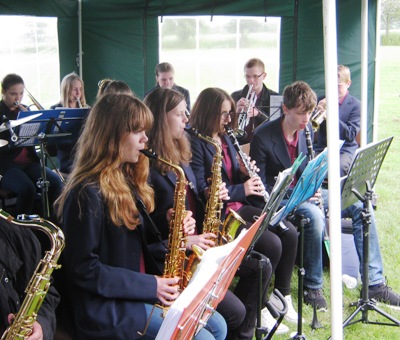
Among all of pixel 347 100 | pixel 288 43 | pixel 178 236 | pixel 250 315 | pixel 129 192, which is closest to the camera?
pixel 129 192

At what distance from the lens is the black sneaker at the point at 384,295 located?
169 inches

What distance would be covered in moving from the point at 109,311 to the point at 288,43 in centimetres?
622

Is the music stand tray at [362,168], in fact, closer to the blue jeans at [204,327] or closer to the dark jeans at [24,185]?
the blue jeans at [204,327]

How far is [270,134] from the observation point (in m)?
4.44

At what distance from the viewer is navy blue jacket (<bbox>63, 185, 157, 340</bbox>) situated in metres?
2.50

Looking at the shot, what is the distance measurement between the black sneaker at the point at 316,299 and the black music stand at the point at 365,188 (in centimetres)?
30

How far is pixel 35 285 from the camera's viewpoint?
2279mm

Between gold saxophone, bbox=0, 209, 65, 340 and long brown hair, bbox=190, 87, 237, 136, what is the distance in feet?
6.31

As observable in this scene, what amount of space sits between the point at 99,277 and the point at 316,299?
7.40ft

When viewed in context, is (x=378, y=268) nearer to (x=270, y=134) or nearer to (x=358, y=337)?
(x=358, y=337)

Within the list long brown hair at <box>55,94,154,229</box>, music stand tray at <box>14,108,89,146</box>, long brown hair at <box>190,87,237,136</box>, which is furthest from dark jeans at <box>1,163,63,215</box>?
long brown hair at <box>55,94,154,229</box>

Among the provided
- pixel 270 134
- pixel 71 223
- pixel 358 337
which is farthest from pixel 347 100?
pixel 71 223

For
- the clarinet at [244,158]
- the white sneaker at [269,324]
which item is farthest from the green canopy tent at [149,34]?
the white sneaker at [269,324]

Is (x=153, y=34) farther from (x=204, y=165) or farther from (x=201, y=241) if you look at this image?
(x=201, y=241)
